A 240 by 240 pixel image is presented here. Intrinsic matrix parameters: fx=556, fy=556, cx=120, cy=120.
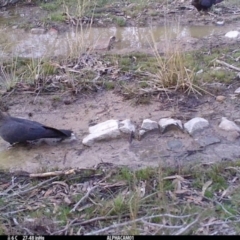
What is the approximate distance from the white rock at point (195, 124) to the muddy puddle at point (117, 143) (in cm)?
6

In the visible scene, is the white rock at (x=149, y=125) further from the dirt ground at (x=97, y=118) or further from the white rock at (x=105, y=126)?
the white rock at (x=105, y=126)

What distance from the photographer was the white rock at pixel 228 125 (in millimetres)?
4981

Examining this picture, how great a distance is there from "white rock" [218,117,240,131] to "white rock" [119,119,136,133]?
805 mm

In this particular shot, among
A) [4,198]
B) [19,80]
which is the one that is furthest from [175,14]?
[4,198]

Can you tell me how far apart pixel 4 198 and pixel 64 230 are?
69cm

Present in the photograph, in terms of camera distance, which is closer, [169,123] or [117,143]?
[117,143]

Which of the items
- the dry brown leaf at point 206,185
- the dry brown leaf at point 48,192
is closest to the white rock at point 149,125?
the dry brown leaf at point 206,185

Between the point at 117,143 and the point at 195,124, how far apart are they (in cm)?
73

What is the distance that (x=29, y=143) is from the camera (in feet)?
16.6

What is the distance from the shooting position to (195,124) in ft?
16.5

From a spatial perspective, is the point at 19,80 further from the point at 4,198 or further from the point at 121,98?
the point at 4,198

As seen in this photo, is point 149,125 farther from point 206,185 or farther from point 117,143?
point 206,185

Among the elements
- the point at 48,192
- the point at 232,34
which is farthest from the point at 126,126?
the point at 232,34

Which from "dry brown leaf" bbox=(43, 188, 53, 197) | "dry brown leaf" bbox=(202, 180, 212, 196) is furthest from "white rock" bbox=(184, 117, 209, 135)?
"dry brown leaf" bbox=(43, 188, 53, 197)
